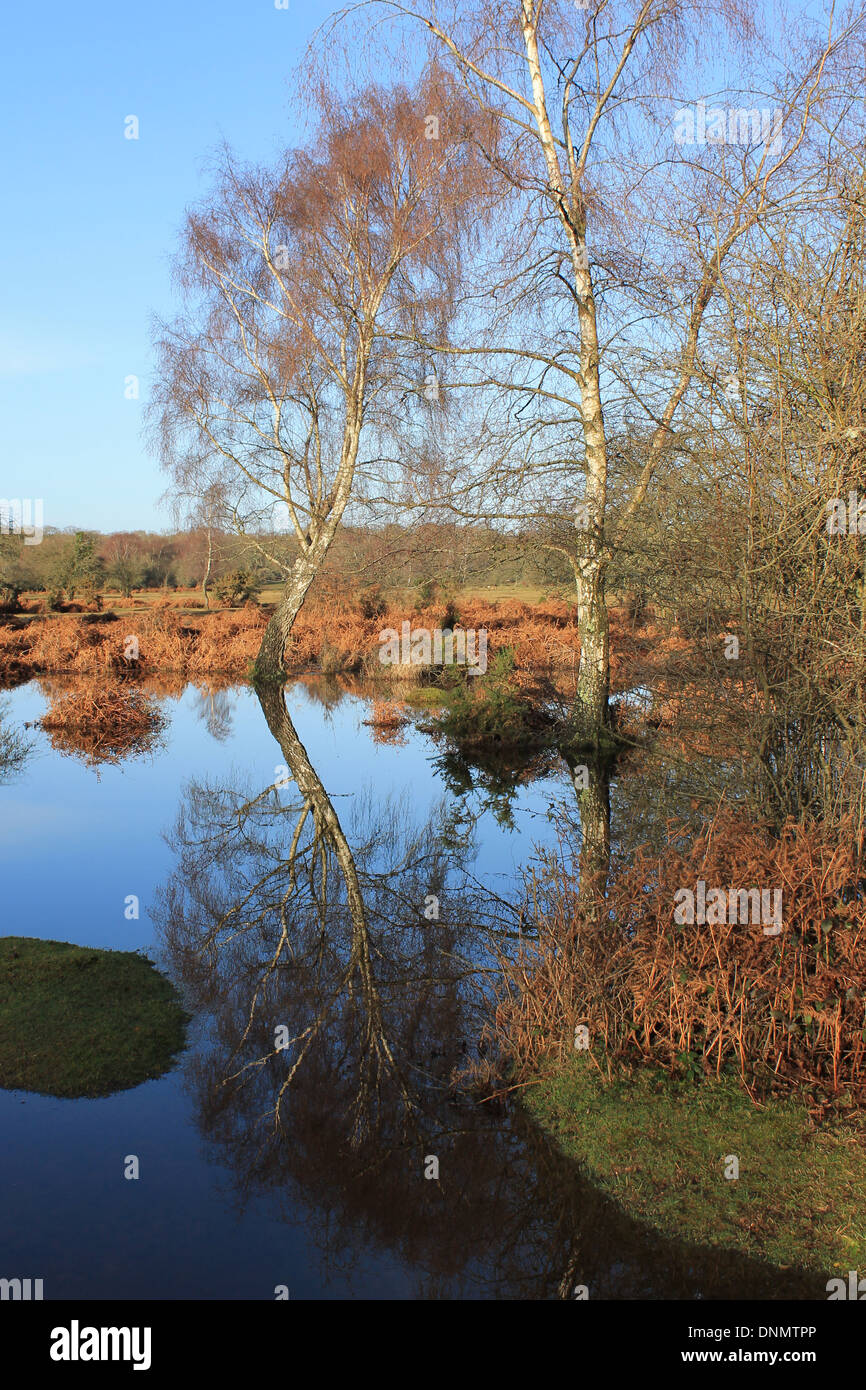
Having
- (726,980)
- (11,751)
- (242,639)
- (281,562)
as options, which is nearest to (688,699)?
(726,980)

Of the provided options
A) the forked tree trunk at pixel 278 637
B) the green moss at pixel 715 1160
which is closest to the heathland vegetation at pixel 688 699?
the green moss at pixel 715 1160

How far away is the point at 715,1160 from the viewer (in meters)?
4.74

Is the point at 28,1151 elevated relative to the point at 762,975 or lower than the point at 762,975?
lower

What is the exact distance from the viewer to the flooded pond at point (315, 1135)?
416cm

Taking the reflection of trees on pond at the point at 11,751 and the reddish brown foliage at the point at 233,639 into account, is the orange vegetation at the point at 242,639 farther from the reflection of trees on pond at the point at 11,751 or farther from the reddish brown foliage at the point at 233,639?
the reflection of trees on pond at the point at 11,751

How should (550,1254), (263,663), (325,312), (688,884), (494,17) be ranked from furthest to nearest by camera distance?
(263,663)
(325,312)
(494,17)
(688,884)
(550,1254)

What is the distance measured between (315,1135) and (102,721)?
15092mm

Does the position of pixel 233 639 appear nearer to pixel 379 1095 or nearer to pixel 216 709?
pixel 216 709

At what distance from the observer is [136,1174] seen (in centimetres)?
481

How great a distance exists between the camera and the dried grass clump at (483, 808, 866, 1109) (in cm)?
518

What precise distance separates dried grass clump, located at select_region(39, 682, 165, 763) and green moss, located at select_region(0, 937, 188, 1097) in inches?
409
